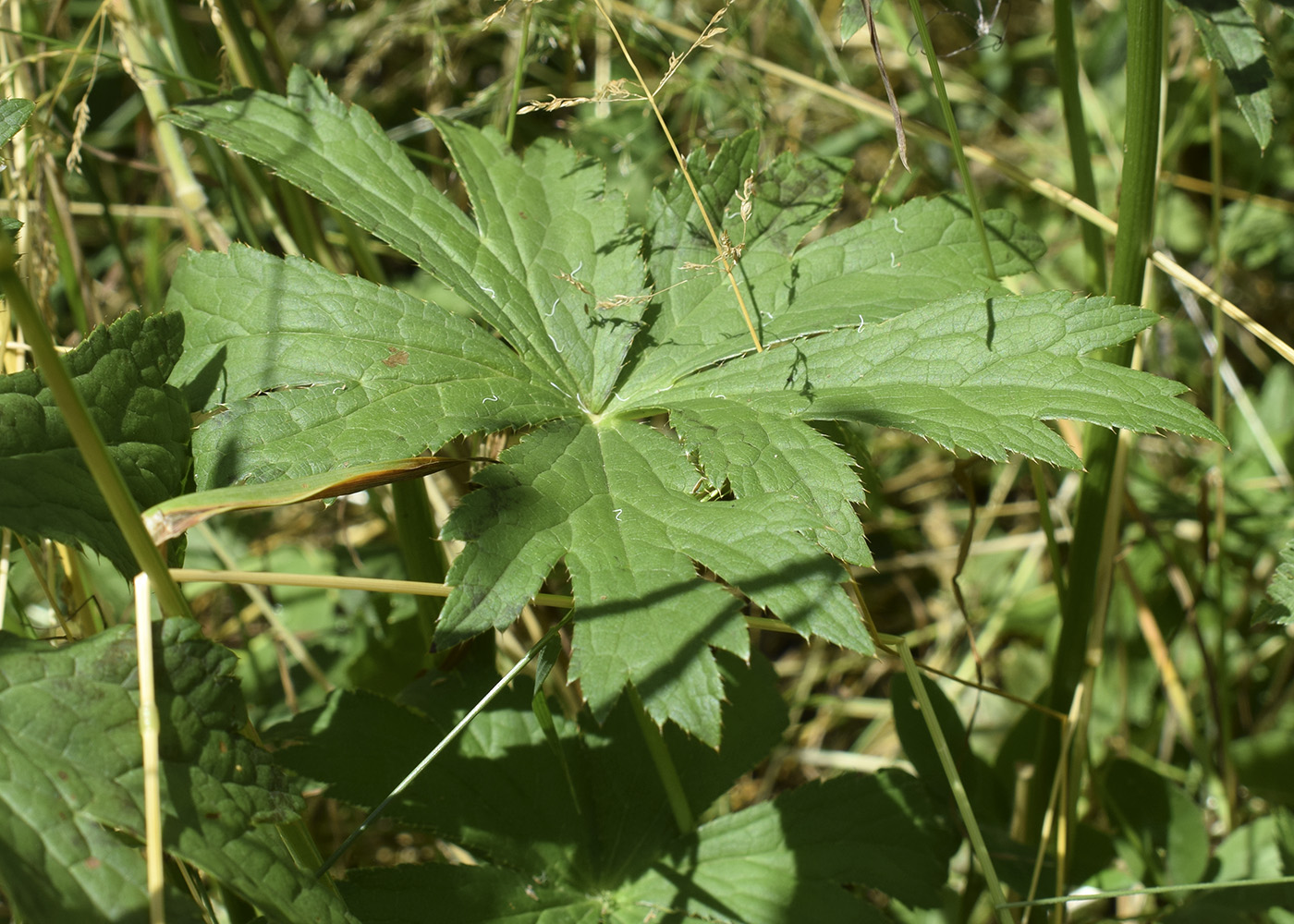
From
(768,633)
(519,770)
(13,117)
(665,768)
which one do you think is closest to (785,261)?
(665,768)

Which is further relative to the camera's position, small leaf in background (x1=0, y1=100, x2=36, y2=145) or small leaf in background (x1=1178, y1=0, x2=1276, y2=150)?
small leaf in background (x1=1178, y1=0, x2=1276, y2=150)

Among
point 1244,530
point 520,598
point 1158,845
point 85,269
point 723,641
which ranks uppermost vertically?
point 85,269

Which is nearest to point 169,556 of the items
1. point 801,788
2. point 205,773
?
point 205,773

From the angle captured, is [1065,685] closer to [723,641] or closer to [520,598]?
[723,641]

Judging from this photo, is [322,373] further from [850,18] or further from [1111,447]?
[1111,447]

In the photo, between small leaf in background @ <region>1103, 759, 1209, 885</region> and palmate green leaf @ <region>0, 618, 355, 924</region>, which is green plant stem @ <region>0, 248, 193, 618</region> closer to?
palmate green leaf @ <region>0, 618, 355, 924</region>

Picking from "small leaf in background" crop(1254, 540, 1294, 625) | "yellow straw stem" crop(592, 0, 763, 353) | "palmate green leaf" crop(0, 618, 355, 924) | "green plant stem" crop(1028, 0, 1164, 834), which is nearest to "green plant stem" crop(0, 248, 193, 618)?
"palmate green leaf" crop(0, 618, 355, 924)
